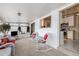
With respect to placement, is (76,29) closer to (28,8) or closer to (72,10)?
(72,10)

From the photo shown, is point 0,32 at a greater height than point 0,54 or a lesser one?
greater

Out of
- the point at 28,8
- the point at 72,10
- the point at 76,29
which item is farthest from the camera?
the point at 76,29

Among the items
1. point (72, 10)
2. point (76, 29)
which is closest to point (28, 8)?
point (72, 10)

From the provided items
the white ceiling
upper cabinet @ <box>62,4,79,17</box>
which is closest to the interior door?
upper cabinet @ <box>62,4,79,17</box>

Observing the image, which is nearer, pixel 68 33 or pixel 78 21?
pixel 78 21

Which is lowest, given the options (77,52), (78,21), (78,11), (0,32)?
(77,52)

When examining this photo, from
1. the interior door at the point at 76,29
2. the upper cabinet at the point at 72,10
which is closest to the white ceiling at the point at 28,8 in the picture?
the upper cabinet at the point at 72,10

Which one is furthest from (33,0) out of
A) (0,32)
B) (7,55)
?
(0,32)

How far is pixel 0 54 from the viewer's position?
3533 mm

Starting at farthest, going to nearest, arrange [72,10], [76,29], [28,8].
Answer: [76,29]
[72,10]
[28,8]

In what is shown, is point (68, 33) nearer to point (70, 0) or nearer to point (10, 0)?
point (70, 0)

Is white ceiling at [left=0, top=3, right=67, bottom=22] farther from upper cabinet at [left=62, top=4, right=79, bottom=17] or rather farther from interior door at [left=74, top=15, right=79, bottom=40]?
interior door at [left=74, top=15, right=79, bottom=40]

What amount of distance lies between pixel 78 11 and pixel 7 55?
6.45 meters

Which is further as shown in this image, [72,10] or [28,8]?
[72,10]
